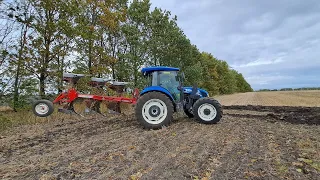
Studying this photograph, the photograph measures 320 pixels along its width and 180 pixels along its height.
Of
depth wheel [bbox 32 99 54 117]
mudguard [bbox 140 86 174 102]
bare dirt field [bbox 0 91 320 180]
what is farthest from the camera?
depth wheel [bbox 32 99 54 117]

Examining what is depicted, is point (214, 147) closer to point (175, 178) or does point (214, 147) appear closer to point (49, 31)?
point (175, 178)

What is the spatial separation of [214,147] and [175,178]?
1.80 metres

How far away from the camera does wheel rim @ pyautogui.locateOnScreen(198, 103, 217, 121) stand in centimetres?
802

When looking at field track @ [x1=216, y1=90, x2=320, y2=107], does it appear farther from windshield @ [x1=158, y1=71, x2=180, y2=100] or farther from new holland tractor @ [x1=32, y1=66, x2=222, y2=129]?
windshield @ [x1=158, y1=71, x2=180, y2=100]

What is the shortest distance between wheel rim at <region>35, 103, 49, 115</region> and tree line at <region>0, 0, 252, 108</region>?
3.74ft

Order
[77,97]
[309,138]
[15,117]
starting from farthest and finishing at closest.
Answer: [15,117] → [77,97] → [309,138]

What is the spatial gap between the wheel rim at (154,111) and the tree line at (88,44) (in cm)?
496

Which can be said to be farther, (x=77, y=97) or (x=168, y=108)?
(x=77, y=97)

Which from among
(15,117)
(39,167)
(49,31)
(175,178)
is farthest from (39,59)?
(175,178)

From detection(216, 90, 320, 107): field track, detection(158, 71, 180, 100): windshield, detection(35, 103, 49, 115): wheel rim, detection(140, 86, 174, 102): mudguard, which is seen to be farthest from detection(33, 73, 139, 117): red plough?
detection(216, 90, 320, 107): field track

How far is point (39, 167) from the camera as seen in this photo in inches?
161

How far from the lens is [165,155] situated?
4.63m

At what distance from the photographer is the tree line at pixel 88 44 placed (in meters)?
12.8

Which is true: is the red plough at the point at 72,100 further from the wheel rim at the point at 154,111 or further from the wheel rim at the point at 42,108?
the wheel rim at the point at 154,111
